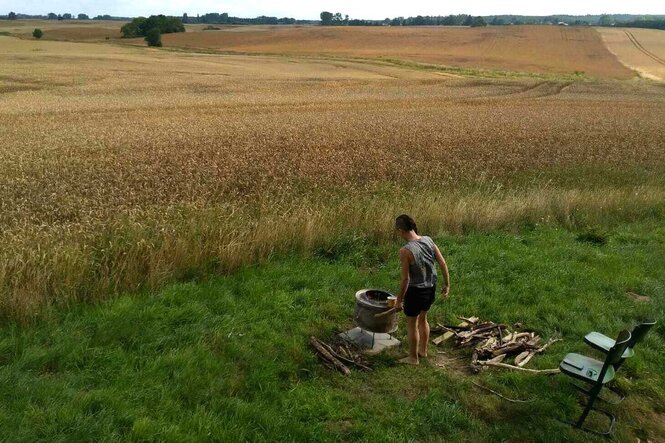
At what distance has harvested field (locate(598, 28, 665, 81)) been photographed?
241 ft

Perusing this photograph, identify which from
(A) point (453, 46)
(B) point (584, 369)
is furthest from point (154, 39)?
(B) point (584, 369)

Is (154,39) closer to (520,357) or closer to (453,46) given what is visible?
(453,46)

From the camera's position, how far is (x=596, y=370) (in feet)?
18.0

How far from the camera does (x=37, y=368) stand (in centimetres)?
539

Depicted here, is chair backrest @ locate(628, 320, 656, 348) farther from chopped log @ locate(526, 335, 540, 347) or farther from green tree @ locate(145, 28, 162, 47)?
green tree @ locate(145, 28, 162, 47)

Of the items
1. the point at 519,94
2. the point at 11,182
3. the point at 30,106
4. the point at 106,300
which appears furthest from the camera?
the point at 519,94

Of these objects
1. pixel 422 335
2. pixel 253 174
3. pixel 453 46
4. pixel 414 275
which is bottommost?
pixel 422 335

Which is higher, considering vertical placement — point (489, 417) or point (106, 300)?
point (106, 300)

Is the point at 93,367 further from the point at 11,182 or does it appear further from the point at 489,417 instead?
the point at 11,182

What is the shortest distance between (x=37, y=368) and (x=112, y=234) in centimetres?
324

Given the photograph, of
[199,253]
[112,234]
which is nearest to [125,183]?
[112,234]

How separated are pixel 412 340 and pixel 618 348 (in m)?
2.06

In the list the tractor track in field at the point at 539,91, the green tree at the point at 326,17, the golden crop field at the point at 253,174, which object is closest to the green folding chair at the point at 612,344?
the golden crop field at the point at 253,174

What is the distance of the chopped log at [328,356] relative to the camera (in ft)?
20.1
